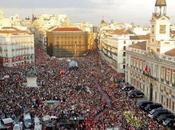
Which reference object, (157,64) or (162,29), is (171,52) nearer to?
(157,64)

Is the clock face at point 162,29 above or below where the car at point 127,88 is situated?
above

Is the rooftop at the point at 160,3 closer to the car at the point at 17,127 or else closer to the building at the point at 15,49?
the car at the point at 17,127

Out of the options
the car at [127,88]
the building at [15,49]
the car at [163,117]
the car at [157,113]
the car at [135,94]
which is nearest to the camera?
the car at [163,117]

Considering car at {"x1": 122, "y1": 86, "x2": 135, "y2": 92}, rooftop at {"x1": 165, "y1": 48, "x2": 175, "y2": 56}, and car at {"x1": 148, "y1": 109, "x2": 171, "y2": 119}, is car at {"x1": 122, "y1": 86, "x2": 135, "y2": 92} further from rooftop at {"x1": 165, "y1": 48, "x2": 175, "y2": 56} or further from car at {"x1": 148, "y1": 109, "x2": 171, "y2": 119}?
car at {"x1": 148, "y1": 109, "x2": 171, "y2": 119}

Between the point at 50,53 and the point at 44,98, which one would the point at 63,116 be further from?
the point at 50,53

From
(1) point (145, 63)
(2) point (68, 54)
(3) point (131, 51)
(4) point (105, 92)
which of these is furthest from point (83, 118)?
(2) point (68, 54)

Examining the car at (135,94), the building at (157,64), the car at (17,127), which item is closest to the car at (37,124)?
the car at (17,127)

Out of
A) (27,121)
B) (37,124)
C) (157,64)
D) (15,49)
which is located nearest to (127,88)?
(157,64)
